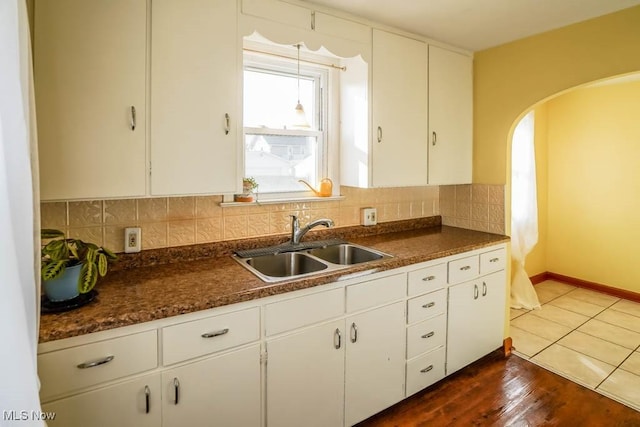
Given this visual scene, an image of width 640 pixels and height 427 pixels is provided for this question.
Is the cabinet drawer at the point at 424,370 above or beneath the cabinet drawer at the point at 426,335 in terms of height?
beneath

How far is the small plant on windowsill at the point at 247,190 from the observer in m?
2.12

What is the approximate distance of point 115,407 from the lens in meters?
1.27

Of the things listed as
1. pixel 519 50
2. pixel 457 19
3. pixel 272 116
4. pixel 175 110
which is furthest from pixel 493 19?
pixel 175 110

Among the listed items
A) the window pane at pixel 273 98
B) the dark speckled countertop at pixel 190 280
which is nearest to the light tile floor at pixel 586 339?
the dark speckled countertop at pixel 190 280

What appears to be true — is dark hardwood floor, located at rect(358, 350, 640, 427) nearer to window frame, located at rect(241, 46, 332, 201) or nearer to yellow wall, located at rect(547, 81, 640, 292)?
window frame, located at rect(241, 46, 332, 201)

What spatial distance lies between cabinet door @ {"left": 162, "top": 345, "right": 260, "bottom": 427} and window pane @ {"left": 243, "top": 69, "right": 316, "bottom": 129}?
1408 millimetres

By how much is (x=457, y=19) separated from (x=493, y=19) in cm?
22

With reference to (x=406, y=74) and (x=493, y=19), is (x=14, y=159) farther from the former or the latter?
(x=493, y=19)

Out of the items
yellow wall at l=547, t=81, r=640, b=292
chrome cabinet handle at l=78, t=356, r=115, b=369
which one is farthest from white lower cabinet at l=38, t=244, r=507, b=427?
yellow wall at l=547, t=81, r=640, b=292

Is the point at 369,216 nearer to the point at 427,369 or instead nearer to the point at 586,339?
the point at 427,369

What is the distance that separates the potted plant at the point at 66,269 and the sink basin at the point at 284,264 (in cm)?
87

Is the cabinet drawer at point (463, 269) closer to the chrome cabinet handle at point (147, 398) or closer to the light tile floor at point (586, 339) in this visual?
the light tile floor at point (586, 339)

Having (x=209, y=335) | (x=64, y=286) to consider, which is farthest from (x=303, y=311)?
(x=64, y=286)

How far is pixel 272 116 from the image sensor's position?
2.36 m
